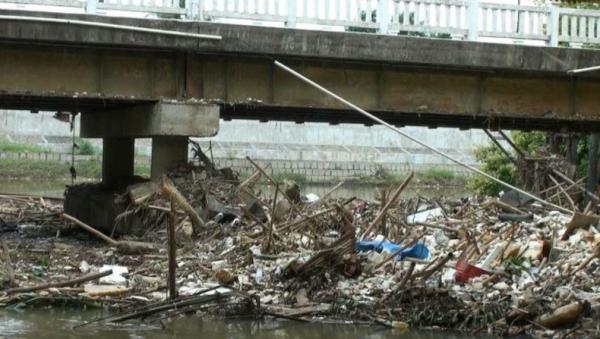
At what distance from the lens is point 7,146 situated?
Answer: 54375 millimetres

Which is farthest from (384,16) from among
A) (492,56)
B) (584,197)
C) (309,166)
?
(309,166)

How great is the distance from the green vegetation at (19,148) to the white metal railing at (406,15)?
3596 cm

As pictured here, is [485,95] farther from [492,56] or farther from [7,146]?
[7,146]

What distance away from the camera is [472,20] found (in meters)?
20.4

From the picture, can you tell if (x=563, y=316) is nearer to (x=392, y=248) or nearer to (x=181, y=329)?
(x=392, y=248)

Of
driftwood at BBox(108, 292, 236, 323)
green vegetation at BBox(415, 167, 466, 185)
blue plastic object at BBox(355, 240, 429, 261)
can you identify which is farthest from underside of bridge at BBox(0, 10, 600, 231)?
green vegetation at BBox(415, 167, 466, 185)

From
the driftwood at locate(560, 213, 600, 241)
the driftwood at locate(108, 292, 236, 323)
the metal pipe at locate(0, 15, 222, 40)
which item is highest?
the metal pipe at locate(0, 15, 222, 40)

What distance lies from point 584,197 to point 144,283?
12.7 metres

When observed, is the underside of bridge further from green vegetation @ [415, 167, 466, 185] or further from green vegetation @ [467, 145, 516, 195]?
green vegetation @ [415, 167, 466, 185]

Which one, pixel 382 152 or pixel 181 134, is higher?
pixel 181 134

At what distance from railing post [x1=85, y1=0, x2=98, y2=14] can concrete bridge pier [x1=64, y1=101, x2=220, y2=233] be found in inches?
87.0

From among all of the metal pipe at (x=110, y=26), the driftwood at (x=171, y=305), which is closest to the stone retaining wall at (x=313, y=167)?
the metal pipe at (x=110, y=26)

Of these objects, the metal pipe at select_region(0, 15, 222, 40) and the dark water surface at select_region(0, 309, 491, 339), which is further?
the metal pipe at select_region(0, 15, 222, 40)

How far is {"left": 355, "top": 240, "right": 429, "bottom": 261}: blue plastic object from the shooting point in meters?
15.9
